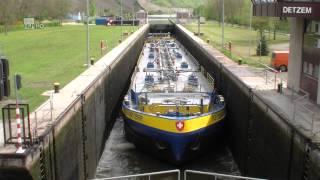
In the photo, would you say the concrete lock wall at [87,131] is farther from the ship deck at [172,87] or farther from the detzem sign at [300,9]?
the detzem sign at [300,9]

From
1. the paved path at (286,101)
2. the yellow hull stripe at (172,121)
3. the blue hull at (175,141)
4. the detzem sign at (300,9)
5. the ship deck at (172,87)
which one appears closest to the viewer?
the paved path at (286,101)

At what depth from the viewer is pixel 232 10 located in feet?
281

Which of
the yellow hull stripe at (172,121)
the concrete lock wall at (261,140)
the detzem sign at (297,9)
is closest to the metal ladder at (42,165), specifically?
the concrete lock wall at (261,140)

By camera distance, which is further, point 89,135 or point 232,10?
point 232,10

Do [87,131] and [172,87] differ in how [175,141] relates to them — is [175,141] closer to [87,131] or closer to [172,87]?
[87,131]

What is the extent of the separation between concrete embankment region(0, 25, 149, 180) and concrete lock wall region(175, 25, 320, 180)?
258 inches

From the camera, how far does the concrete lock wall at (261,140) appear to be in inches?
518

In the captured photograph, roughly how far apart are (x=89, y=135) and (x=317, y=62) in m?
9.72

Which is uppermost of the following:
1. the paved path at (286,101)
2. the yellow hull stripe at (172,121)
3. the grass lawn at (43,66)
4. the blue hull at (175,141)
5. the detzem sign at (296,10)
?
the detzem sign at (296,10)

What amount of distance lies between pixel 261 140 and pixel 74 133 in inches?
269

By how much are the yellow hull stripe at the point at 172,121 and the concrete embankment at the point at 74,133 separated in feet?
6.97

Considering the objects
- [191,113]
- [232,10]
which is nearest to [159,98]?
[191,113]

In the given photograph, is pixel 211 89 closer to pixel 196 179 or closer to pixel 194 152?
pixel 194 152

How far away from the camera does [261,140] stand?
17844mm
